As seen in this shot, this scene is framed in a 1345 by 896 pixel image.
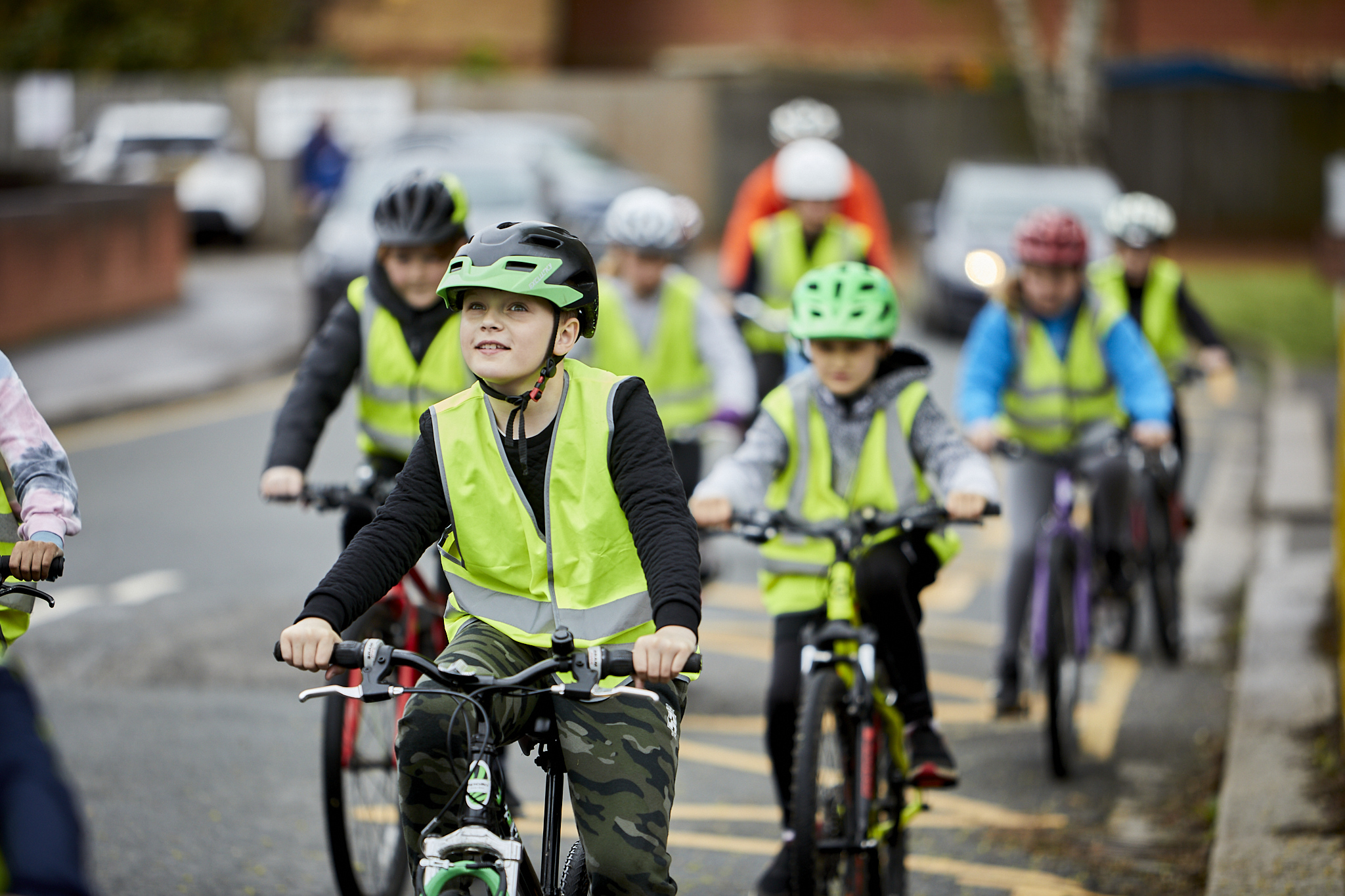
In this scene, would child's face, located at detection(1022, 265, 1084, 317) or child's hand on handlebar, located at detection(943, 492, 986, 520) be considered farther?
child's face, located at detection(1022, 265, 1084, 317)

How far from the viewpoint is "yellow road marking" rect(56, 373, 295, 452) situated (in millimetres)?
13125

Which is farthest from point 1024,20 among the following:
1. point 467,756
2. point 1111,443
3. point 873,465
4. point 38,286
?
point 467,756

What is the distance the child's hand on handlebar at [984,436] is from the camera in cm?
636

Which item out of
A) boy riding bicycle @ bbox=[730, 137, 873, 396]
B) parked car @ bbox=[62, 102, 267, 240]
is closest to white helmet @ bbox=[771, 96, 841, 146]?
boy riding bicycle @ bbox=[730, 137, 873, 396]

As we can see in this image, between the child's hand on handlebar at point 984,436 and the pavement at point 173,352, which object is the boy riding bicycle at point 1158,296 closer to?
the child's hand on handlebar at point 984,436

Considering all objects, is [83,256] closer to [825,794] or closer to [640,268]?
[640,268]

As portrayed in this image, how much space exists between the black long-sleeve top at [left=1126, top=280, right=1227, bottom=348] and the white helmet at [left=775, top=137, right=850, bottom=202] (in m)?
1.43

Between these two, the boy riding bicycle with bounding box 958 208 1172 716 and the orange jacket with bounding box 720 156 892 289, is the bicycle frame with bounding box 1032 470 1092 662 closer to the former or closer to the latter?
the boy riding bicycle with bounding box 958 208 1172 716

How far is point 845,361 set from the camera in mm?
4984

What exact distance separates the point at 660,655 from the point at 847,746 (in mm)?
1487

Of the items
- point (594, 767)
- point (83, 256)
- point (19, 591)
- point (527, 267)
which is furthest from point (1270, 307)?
point (19, 591)

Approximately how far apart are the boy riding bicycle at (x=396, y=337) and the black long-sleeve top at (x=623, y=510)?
1.74m

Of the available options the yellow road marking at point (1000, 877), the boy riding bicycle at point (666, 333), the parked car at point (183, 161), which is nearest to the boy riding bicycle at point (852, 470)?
the yellow road marking at point (1000, 877)

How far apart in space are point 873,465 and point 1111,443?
7.72 feet
